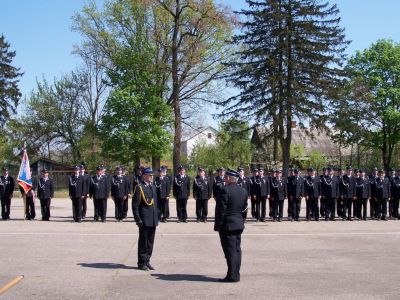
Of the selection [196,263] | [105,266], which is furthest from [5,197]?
[196,263]

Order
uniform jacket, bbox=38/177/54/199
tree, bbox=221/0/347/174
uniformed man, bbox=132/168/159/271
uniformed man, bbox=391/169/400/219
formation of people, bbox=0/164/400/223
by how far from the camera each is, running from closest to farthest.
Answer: uniformed man, bbox=132/168/159/271
formation of people, bbox=0/164/400/223
uniform jacket, bbox=38/177/54/199
uniformed man, bbox=391/169/400/219
tree, bbox=221/0/347/174

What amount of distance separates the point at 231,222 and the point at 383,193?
1249 cm

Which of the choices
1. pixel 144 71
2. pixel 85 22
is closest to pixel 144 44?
pixel 144 71

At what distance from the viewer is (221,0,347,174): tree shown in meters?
36.7

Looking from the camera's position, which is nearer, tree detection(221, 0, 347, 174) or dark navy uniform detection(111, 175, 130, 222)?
dark navy uniform detection(111, 175, 130, 222)

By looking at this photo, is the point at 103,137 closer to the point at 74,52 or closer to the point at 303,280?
the point at 74,52

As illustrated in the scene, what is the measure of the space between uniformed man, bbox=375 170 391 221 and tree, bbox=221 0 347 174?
676 inches

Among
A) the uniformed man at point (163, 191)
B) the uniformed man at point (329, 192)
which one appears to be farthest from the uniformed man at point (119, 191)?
the uniformed man at point (329, 192)

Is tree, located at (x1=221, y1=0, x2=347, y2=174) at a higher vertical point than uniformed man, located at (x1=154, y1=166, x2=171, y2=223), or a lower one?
higher

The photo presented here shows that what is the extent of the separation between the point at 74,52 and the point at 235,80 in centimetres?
1501

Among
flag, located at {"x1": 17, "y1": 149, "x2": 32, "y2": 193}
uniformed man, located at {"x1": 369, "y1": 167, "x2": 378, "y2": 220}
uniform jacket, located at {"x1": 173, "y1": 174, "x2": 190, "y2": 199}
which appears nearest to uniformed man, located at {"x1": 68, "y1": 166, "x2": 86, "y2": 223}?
flag, located at {"x1": 17, "y1": 149, "x2": 32, "y2": 193}

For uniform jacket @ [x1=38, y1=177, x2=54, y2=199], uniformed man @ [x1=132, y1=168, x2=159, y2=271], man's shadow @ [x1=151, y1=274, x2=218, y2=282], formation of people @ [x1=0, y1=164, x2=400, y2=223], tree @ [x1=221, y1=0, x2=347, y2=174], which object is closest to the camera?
man's shadow @ [x1=151, y1=274, x2=218, y2=282]

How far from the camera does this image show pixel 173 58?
127 feet

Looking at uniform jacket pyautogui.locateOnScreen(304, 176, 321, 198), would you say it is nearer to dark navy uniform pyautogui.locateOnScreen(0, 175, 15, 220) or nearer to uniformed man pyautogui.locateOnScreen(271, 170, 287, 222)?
uniformed man pyautogui.locateOnScreen(271, 170, 287, 222)
